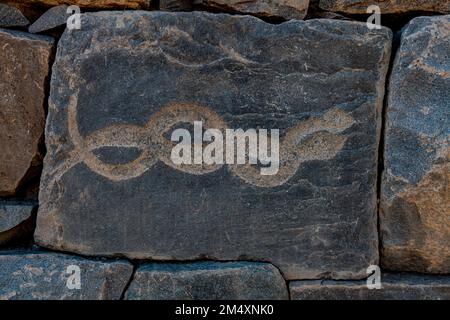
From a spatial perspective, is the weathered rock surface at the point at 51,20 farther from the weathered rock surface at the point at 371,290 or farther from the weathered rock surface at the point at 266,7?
the weathered rock surface at the point at 371,290

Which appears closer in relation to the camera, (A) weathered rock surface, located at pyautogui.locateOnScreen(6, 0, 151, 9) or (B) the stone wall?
(B) the stone wall

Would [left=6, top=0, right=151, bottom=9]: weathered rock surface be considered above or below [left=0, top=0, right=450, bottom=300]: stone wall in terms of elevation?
above

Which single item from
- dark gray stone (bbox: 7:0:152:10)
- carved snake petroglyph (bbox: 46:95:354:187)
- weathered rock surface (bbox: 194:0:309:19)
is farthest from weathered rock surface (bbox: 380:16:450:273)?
dark gray stone (bbox: 7:0:152:10)

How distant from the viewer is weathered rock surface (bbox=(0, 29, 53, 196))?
5.67ft

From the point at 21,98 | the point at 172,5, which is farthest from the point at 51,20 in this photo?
the point at 172,5

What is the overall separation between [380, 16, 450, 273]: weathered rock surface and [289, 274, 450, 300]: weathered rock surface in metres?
0.08

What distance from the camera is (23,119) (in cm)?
175

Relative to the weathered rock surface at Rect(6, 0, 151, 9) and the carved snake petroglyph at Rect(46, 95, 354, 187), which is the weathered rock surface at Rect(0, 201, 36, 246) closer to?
the carved snake petroglyph at Rect(46, 95, 354, 187)

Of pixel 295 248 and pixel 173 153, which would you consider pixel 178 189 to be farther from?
pixel 295 248

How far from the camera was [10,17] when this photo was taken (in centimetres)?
179

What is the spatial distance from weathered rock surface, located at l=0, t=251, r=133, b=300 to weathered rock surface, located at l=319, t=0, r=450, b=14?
1144mm

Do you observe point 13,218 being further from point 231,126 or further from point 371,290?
point 371,290

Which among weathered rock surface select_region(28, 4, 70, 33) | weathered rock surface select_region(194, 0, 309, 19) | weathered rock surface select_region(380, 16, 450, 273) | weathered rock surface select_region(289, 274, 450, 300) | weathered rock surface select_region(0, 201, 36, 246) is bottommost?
weathered rock surface select_region(289, 274, 450, 300)

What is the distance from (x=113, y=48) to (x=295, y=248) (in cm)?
87
